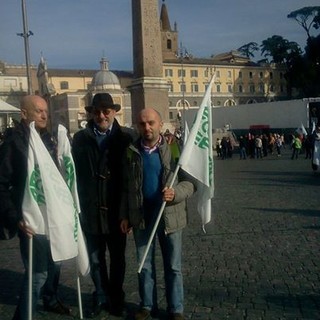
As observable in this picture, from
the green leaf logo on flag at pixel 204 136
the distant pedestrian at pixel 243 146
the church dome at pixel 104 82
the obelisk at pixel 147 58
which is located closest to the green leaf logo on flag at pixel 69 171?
the green leaf logo on flag at pixel 204 136

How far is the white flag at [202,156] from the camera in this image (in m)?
4.26

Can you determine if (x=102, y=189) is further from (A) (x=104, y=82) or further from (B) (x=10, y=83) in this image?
(B) (x=10, y=83)

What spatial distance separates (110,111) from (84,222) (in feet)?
3.22

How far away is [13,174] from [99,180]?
751 millimetres

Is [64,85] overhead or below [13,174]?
overhead

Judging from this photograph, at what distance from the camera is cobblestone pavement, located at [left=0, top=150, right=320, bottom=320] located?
4.50 metres

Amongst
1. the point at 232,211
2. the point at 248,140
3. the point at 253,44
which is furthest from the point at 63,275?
the point at 253,44

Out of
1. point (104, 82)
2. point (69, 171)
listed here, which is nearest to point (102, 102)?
point (69, 171)

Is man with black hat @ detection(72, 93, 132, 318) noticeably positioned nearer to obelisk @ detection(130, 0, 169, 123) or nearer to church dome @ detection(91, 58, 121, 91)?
obelisk @ detection(130, 0, 169, 123)

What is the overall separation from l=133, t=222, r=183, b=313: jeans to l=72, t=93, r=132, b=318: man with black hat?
0.30 metres

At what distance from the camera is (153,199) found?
424 centimetres

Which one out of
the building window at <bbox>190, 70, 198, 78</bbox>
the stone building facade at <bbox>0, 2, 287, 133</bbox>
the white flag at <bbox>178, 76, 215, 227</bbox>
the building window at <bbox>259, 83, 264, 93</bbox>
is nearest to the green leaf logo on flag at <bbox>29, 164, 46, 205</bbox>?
the white flag at <bbox>178, 76, 215, 227</bbox>

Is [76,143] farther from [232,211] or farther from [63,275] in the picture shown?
[232,211]

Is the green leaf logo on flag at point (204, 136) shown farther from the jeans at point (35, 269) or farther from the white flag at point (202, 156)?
the jeans at point (35, 269)
